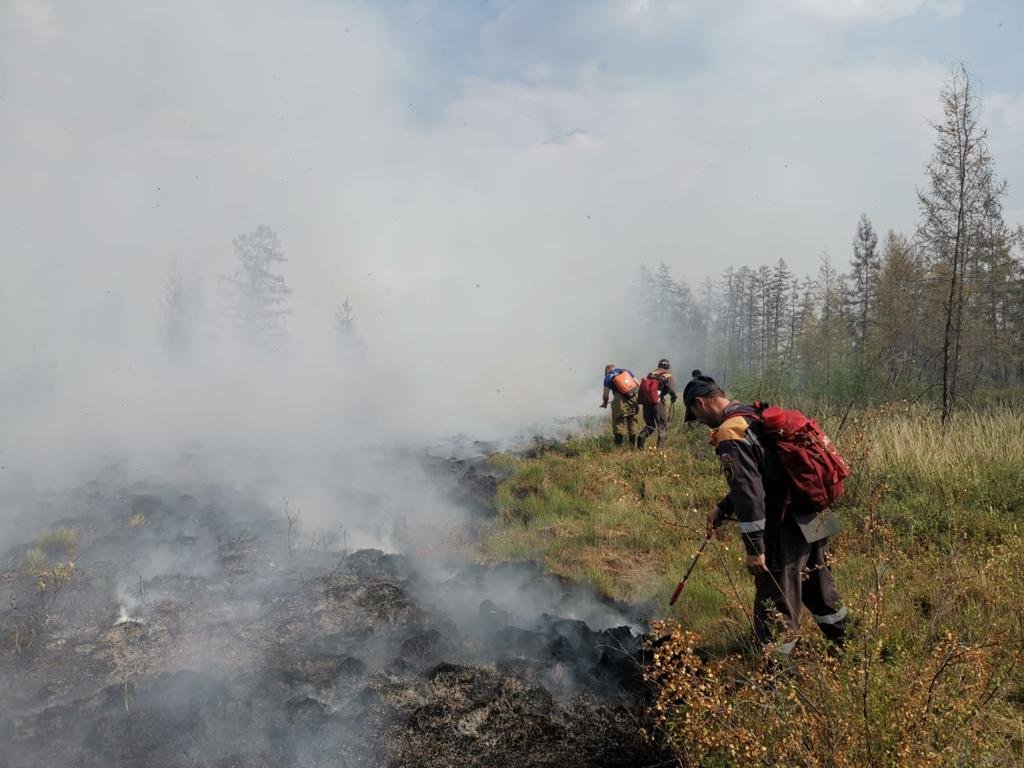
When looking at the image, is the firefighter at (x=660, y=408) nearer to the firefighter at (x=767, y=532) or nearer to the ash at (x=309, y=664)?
the ash at (x=309, y=664)

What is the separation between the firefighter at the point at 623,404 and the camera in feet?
32.7

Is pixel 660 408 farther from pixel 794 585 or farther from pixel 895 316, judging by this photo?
pixel 895 316

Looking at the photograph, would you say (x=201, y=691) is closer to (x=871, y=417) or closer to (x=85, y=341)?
(x=871, y=417)

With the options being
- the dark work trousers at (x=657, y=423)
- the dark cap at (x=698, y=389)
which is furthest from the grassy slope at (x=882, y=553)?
the dark cap at (x=698, y=389)

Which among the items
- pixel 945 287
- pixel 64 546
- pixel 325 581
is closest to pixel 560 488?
pixel 325 581

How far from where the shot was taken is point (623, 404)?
10141 millimetres

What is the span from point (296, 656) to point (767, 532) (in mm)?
3486

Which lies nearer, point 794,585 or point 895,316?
point 794,585

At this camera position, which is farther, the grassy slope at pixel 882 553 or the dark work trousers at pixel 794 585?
the dark work trousers at pixel 794 585

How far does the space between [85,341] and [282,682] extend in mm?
16610

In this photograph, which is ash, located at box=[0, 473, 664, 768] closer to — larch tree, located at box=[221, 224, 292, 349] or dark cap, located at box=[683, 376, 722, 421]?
dark cap, located at box=[683, 376, 722, 421]

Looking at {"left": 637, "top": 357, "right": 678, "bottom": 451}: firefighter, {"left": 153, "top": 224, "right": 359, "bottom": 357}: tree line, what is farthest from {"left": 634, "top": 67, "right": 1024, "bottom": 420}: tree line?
{"left": 153, "top": 224, "right": 359, "bottom": 357}: tree line

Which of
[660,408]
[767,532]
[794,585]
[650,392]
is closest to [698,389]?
[767,532]

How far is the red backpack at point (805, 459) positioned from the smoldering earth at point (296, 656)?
1.59 m
